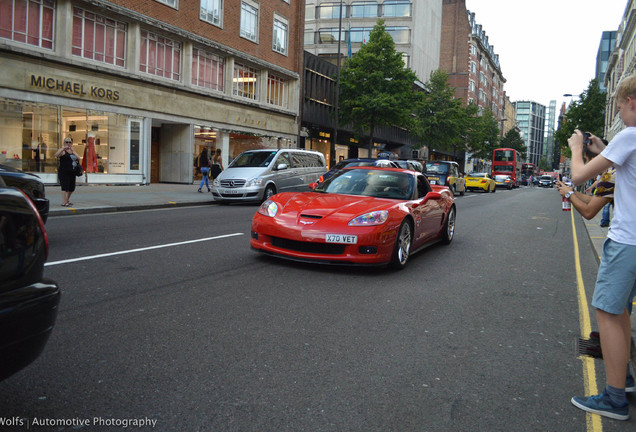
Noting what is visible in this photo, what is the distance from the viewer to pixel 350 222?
20.3 feet

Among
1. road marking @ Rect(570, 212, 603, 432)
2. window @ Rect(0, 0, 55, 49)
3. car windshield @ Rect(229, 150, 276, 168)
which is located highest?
window @ Rect(0, 0, 55, 49)

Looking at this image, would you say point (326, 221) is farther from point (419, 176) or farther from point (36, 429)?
point (36, 429)

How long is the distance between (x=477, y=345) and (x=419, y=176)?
4368 millimetres

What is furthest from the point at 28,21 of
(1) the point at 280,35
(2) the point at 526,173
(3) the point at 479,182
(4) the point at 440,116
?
(2) the point at 526,173

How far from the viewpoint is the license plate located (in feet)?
19.9

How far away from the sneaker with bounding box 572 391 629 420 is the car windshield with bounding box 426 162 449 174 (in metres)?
25.4

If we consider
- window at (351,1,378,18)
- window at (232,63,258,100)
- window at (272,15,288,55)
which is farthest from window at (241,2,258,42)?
window at (351,1,378,18)

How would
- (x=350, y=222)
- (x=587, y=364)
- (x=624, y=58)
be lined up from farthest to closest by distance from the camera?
(x=624, y=58)
(x=350, y=222)
(x=587, y=364)

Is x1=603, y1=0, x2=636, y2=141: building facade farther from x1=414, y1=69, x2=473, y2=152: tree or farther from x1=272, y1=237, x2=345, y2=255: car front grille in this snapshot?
x1=272, y1=237, x2=345, y2=255: car front grille

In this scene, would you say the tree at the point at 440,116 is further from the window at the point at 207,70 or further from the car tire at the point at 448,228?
the car tire at the point at 448,228

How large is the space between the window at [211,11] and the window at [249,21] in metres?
2.07

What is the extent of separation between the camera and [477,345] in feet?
13.2

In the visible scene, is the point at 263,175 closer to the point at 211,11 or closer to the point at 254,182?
the point at 254,182

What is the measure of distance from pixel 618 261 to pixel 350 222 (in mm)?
3567
